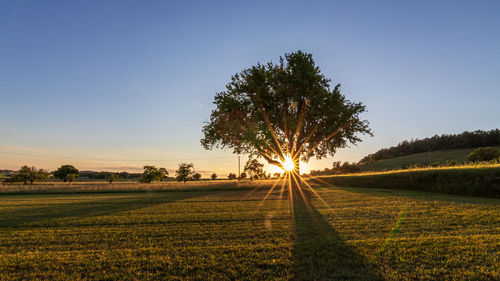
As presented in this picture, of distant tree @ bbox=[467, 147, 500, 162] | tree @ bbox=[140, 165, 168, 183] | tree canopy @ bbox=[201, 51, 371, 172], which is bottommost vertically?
tree @ bbox=[140, 165, 168, 183]

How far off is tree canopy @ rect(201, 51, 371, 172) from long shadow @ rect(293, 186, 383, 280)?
1181cm

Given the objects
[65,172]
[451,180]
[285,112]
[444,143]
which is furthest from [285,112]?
A: [444,143]

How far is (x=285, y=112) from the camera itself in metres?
18.9

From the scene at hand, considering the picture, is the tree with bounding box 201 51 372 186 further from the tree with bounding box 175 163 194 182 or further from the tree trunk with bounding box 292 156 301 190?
the tree with bounding box 175 163 194 182

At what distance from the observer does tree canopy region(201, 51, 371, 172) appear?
704 inches

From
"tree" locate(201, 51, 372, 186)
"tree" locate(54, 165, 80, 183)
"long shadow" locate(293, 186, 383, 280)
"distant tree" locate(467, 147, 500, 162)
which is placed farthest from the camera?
"tree" locate(54, 165, 80, 183)

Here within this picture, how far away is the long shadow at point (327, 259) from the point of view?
349 centimetres

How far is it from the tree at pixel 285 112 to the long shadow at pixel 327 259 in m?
11.8

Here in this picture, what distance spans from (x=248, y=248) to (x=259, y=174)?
4801 cm

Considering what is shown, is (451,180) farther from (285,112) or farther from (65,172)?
(65,172)

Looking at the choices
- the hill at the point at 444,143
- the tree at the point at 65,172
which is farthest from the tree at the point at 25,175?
the hill at the point at 444,143

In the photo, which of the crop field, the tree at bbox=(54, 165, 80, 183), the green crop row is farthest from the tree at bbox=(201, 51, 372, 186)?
the tree at bbox=(54, 165, 80, 183)

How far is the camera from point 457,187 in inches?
504

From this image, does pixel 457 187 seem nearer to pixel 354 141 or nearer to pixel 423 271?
pixel 354 141
